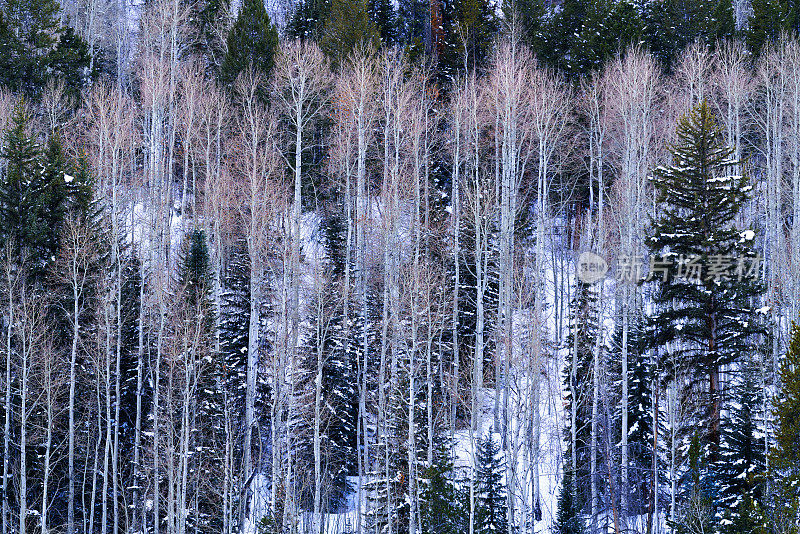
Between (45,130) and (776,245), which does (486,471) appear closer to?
(776,245)

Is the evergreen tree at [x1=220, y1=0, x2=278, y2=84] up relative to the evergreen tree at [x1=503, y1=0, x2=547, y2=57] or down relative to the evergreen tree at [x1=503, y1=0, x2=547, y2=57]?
down

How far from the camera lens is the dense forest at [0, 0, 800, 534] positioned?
20.4m

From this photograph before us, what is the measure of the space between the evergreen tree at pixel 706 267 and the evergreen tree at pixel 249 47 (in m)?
21.2

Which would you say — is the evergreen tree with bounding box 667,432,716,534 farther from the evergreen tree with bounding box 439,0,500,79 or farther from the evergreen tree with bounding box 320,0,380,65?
the evergreen tree with bounding box 320,0,380,65

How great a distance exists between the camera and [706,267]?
2100cm

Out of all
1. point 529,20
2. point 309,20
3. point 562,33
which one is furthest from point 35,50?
point 562,33

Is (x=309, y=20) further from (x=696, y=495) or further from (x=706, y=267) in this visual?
(x=696, y=495)

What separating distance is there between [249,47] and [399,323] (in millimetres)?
20593

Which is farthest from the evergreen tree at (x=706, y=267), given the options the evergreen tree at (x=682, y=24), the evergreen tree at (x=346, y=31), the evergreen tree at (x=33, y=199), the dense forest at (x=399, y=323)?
the evergreen tree at (x=33, y=199)

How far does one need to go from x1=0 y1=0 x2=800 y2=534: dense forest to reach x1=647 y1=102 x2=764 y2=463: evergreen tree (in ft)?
0.28

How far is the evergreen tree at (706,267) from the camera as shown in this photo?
2039cm

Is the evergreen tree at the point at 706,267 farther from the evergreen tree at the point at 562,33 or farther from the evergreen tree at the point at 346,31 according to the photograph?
the evergreen tree at the point at 346,31

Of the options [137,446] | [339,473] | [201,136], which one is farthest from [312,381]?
[201,136]

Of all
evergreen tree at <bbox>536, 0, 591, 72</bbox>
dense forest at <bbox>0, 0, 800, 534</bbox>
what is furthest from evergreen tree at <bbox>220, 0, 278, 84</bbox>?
evergreen tree at <bbox>536, 0, 591, 72</bbox>
